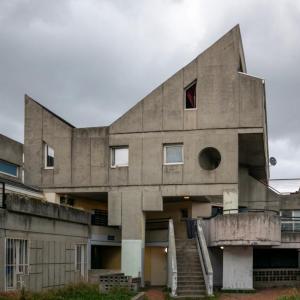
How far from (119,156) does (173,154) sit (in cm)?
314

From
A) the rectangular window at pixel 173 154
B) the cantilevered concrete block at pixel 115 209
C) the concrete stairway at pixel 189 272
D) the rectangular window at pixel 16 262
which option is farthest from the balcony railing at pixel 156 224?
the rectangular window at pixel 16 262

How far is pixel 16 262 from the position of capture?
974 inches

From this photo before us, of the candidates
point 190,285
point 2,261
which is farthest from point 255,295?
point 2,261

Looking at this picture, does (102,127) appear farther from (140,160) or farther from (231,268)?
(231,268)

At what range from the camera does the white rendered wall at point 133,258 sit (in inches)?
1400

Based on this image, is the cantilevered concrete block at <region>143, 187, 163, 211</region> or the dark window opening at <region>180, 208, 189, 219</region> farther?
the dark window opening at <region>180, 208, 189, 219</region>

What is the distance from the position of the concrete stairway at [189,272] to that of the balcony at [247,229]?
5.22 feet

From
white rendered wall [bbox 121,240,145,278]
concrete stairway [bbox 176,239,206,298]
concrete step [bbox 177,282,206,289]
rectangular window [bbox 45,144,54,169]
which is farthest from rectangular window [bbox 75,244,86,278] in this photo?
rectangular window [bbox 45,144,54,169]

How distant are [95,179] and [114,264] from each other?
21.7 feet

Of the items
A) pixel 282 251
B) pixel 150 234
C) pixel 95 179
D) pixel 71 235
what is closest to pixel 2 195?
pixel 71 235

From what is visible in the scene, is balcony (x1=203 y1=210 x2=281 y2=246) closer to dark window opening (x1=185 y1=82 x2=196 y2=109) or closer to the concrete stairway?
the concrete stairway

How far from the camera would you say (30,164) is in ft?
123

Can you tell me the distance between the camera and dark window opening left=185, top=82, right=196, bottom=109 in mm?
36125

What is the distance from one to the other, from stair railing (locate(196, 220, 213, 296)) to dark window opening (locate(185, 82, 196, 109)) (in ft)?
21.8
